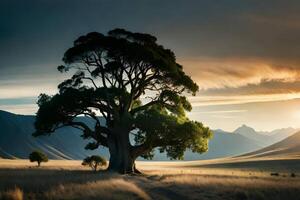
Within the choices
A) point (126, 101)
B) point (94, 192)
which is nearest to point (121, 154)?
point (126, 101)

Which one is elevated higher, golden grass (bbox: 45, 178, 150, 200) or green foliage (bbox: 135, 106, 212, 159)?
green foliage (bbox: 135, 106, 212, 159)

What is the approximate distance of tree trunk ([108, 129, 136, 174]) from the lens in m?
56.5

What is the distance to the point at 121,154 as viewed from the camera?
5706cm

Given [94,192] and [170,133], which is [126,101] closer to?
[170,133]

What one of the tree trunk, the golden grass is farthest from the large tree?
the golden grass

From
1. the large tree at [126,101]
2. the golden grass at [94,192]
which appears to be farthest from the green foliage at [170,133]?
the golden grass at [94,192]

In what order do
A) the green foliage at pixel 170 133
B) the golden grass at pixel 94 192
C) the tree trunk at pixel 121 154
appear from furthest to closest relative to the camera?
the tree trunk at pixel 121 154, the green foliage at pixel 170 133, the golden grass at pixel 94 192

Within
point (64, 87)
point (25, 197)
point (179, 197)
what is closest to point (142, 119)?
point (64, 87)

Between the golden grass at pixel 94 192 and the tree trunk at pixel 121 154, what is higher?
the tree trunk at pixel 121 154

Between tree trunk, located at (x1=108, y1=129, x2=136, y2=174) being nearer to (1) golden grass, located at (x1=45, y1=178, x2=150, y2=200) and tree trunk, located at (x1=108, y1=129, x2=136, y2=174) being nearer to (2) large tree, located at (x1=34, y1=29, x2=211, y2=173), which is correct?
(2) large tree, located at (x1=34, y1=29, x2=211, y2=173)

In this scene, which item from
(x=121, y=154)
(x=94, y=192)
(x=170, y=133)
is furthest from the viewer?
(x=121, y=154)

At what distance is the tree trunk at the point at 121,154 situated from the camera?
185 ft

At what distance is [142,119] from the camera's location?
2106 inches

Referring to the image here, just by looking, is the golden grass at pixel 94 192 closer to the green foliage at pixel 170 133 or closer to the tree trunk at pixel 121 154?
the green foliage at pixel 170 133
